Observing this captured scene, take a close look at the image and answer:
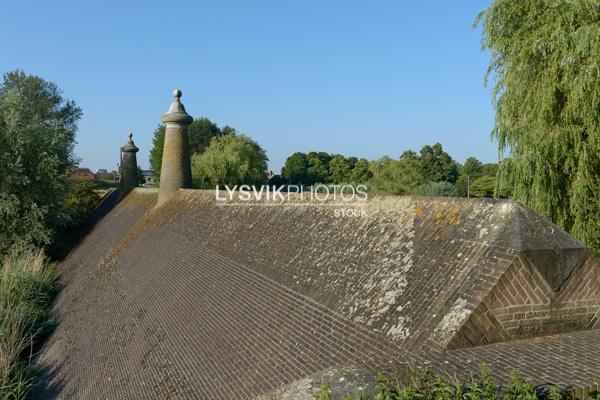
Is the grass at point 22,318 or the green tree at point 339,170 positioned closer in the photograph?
the grass at point 22,318

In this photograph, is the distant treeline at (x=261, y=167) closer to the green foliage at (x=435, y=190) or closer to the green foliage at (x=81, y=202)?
the green foliage at (x=435, y=190)

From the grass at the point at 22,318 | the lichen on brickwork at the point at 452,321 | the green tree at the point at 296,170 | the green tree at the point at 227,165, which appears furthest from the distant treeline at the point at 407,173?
the grass at the point at 22,318

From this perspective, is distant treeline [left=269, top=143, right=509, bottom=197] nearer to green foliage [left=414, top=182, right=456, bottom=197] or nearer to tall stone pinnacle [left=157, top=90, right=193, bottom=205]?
green foliage [left=414, top=182, right=456, bottom=197]

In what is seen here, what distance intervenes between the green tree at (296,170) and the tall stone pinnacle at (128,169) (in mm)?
55921

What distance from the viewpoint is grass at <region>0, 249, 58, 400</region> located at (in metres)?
8.19

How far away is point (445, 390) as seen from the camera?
267 centimetres

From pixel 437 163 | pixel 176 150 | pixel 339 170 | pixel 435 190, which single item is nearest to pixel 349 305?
pixel 176 150

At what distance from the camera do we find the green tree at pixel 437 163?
2219 inches

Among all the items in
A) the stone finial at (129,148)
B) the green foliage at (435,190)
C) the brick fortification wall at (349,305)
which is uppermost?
the stone finial at (129,148)

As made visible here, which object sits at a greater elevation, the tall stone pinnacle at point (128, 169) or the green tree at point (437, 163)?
the green tree at point (437, 163)

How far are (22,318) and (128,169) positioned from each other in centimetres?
1594

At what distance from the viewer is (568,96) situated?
36.6 ft

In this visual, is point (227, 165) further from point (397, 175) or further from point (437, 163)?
point (437, 163)

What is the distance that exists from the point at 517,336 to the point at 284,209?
511 centimetres
